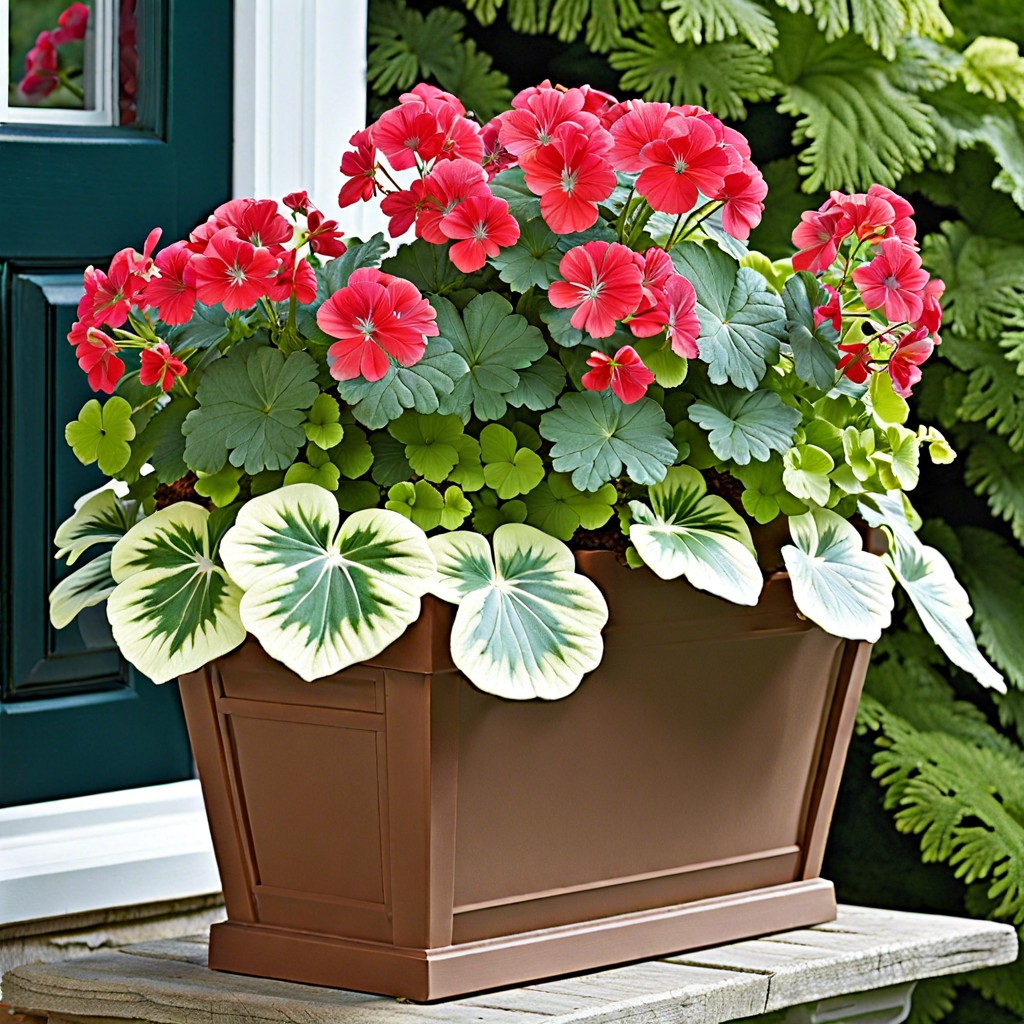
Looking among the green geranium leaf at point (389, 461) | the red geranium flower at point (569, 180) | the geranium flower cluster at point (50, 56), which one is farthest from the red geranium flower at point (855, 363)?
the geranium flower cluster at point (50, 56)

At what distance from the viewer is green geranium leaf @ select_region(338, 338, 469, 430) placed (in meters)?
0.99

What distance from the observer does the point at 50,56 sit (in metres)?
1.57

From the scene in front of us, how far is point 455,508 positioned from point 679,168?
28cm

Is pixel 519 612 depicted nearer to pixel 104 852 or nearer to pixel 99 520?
pixel 99 520

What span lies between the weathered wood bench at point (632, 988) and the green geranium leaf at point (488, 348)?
41cm

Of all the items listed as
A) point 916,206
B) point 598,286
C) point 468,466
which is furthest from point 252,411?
point 916,206

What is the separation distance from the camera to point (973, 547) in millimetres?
1918

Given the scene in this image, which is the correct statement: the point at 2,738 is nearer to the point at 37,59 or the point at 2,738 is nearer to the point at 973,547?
the point at 37,59

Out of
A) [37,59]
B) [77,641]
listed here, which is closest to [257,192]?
[37,59]

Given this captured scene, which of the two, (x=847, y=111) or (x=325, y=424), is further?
(x=847, y=111)

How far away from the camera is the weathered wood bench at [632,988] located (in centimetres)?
100

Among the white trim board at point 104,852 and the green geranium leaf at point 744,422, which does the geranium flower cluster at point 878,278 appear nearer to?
the green geranium leaf at point 744,422

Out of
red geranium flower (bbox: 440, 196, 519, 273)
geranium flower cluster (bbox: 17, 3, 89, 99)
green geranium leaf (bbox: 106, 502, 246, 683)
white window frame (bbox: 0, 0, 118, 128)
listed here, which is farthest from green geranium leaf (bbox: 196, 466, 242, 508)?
geranium flower cluster (bbox: 17, 3, 89, 99)

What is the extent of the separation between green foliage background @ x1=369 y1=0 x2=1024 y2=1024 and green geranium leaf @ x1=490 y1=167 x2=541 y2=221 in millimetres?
661
